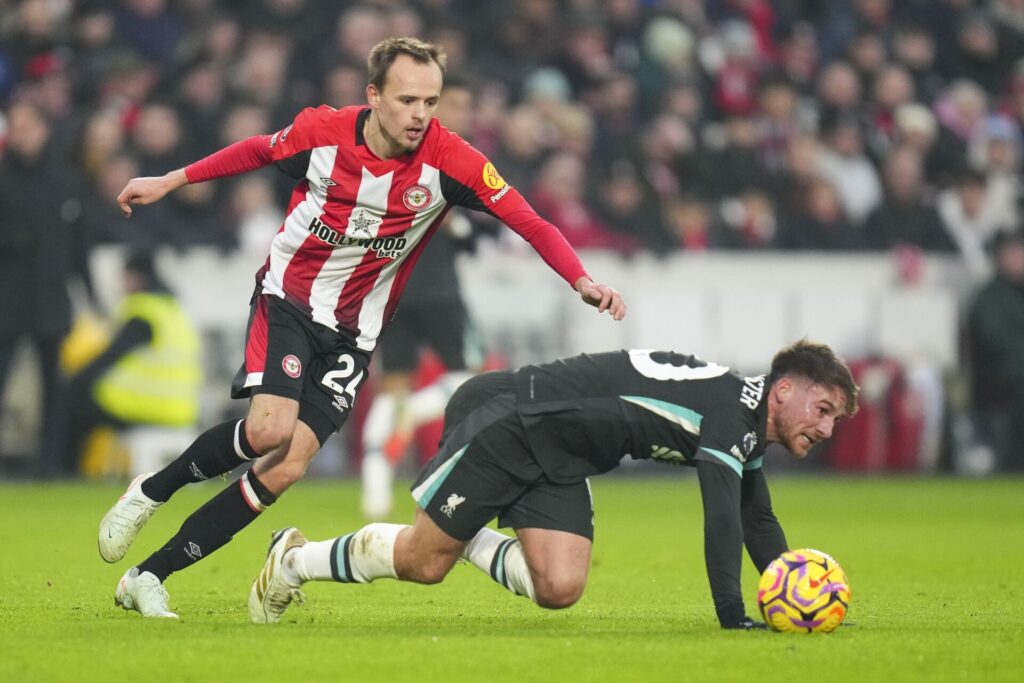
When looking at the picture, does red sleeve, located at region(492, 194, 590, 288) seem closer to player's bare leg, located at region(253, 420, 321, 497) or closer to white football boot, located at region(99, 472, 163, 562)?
player's bare leg, located at region(253, 420, 321, 497)

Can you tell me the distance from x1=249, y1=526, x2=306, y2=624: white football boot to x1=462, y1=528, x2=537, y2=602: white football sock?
0.69m

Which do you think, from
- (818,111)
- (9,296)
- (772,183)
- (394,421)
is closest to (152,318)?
(9,296)

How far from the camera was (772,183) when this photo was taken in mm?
16625

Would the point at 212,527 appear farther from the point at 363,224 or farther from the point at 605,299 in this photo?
the point at 605,299

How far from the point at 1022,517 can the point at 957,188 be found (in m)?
5.68

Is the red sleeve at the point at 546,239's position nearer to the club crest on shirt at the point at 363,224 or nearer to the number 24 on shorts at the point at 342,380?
the club crest on shirt at the point at 363,224

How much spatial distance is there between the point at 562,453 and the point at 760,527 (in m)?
0.78

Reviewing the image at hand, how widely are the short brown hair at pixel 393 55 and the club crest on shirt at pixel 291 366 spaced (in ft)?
3.50

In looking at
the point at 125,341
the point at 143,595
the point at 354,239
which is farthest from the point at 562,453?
the point at 125,341

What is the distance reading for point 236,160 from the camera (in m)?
6.62

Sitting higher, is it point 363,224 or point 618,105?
point 618,105

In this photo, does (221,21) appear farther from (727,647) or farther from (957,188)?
(727,647)

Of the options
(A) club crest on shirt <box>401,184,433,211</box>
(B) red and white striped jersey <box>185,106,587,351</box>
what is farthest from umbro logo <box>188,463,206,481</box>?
(A) club crest on shirt <box>401,184,433,211</box>

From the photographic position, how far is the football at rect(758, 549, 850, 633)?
5.95 metres
